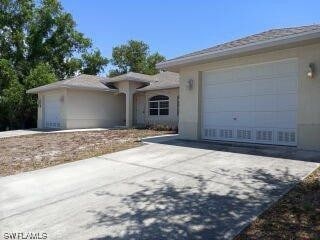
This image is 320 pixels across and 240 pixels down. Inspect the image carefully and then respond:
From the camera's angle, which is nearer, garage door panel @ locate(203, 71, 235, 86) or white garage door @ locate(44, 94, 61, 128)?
garage door panel @ locate(203, 71, 235, 86)

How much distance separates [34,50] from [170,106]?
19.0 meters

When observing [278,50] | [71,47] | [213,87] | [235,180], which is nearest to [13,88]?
[71,47]

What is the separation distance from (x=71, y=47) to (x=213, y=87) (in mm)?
28275

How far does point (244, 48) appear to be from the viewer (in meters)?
10.8

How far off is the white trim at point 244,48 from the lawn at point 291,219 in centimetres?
483

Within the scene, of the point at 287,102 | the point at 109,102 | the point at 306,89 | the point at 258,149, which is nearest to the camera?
the point at 306,89

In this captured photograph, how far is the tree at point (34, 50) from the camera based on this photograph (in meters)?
30.2

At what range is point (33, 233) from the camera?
4.96 metres

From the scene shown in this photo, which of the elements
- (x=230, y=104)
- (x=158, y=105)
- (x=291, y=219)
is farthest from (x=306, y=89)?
(x=158, y=105)

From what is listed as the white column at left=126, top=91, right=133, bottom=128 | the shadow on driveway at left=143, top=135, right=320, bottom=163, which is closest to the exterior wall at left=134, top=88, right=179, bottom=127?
the white column at left=126, top=91, right=133, bottom=128

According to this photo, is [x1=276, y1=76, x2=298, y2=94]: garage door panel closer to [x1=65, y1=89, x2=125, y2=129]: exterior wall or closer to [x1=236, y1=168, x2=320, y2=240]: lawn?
[x1=236, y1=168, x2=320, y2=240]: lawn

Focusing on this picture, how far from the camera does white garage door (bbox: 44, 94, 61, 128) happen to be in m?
24.5

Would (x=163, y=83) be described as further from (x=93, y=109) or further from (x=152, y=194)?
(x=152, y=194)

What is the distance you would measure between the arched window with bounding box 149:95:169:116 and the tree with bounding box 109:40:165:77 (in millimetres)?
25424
